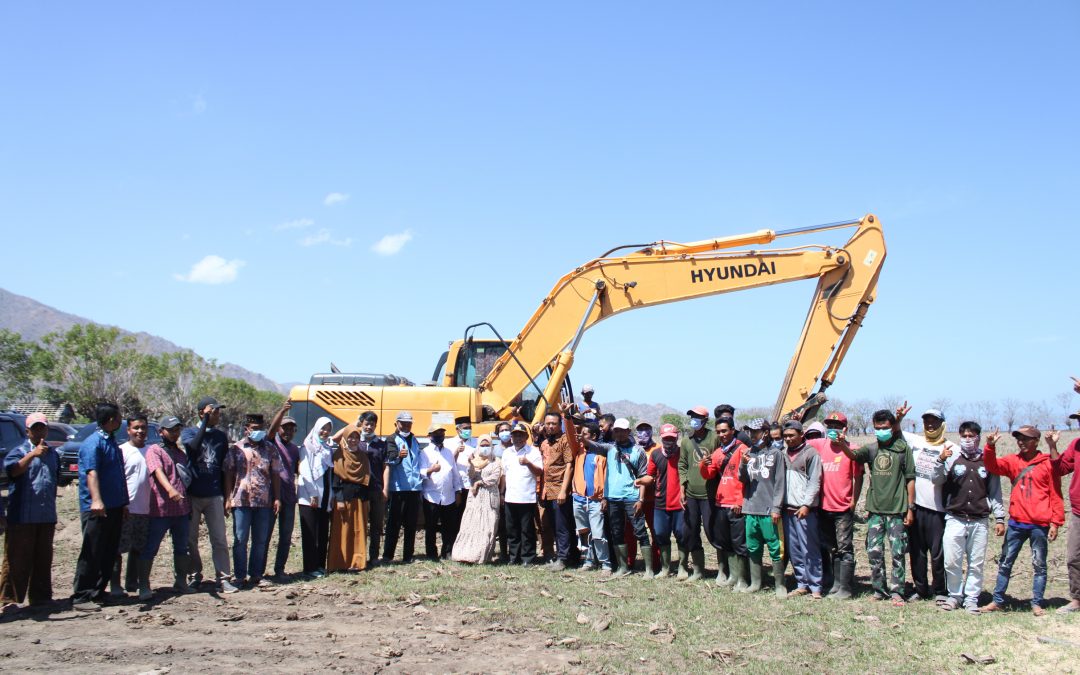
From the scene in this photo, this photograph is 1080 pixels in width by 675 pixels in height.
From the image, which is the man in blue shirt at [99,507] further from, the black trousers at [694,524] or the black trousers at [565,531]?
the black trousers at [694,524]

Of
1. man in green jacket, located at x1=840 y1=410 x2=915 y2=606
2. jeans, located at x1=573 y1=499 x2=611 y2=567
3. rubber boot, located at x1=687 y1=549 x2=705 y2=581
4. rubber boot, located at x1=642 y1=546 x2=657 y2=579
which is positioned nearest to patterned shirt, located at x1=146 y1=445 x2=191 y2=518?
jeans, located at x1=573 y1=499 x2=611 y2=567

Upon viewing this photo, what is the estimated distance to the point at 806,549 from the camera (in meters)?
8.16

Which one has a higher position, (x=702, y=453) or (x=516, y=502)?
(x=702, y=453)

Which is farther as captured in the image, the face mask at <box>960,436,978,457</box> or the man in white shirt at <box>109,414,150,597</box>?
the man in white shirt at <box>109,414,150,597</box>

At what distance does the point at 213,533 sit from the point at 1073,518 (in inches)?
322

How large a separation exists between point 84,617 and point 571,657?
4389 millimetres

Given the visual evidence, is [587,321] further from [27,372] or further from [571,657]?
[27,372]

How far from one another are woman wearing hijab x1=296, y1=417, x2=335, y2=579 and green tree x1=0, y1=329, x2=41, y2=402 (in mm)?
43484

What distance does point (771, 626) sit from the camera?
7000 mm

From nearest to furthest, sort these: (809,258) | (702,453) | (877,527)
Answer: (877,527)
(702,453)
(809,258)

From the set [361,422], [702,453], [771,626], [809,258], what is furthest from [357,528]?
[809,258]

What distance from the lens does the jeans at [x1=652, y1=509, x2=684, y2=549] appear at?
9.12 m

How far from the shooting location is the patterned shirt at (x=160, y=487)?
26.2 ft

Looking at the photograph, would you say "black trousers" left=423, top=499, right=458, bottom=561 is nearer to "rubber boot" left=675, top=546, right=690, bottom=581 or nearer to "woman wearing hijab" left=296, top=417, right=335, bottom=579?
"woman wearing hijab" left=296, top=417, right=335, bottom=579
